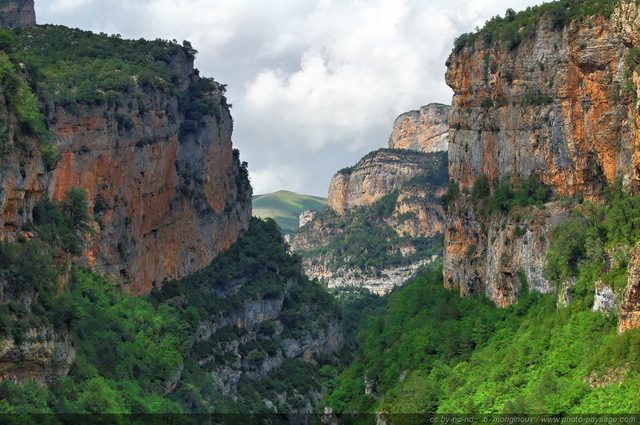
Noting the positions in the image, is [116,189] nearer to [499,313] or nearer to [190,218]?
[190,218]

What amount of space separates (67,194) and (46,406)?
22.1 metres

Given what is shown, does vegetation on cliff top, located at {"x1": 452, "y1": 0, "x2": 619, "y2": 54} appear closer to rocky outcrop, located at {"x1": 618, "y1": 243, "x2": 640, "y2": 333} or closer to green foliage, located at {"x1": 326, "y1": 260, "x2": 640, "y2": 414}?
green foliage, located at {"x1": 326, "y1": 260, "x2": 640, "y2": 414}

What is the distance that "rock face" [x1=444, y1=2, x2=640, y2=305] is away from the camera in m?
61.2

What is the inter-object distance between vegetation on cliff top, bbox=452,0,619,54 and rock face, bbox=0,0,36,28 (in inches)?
2744

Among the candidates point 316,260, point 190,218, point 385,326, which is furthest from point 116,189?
point 316,260

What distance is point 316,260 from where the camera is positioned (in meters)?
198

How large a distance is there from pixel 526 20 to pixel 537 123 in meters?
8.40

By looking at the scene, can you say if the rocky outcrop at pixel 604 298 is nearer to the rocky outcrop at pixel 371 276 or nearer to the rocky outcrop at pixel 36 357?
the rocky outcrop at pixel 36 357

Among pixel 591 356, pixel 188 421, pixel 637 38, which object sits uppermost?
pixel 637 38

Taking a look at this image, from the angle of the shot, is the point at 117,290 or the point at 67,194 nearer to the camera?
the point at 67,194

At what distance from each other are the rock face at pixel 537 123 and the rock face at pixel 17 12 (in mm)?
69769

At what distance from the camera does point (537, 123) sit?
6750cm

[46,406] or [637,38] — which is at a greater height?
[637,38]

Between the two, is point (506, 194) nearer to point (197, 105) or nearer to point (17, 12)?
point (197, 105)
